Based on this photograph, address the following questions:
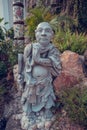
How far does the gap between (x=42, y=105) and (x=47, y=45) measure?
82cm

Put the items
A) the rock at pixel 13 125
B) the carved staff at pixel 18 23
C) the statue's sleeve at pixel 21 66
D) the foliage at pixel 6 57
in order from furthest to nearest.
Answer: the carved staff at pixel 18 23
the foliage at pixel 6 57
the rock at pixel 13 125
the statue's sleeve at pixel 21 66

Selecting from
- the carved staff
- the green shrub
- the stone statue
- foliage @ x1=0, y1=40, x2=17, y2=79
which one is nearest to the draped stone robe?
the stone statue

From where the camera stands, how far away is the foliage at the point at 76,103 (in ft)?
12.1

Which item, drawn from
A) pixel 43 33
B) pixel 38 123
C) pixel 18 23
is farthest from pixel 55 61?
pixel 18 23

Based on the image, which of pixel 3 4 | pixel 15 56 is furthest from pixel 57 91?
pixel 3 4

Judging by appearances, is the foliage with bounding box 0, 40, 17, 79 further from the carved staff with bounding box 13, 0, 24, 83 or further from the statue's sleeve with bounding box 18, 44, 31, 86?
the statue's sleeve with bounding box 18, 44, 31, 86

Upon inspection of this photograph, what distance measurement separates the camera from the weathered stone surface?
4.08 meters

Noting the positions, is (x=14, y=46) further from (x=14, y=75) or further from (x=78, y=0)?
(x=78, y=0)

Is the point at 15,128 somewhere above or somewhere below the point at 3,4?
below

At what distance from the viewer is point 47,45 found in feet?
12.3

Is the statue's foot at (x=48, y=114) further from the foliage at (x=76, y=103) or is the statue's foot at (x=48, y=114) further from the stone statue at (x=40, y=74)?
the foliage at (x=76, y=103)

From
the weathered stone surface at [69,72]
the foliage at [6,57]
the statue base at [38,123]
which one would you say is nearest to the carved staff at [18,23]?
the foliage at [6,57]

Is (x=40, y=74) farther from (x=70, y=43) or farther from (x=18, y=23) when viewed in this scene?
(x=18, y=23)

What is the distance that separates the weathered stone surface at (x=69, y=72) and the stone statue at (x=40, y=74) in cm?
19
